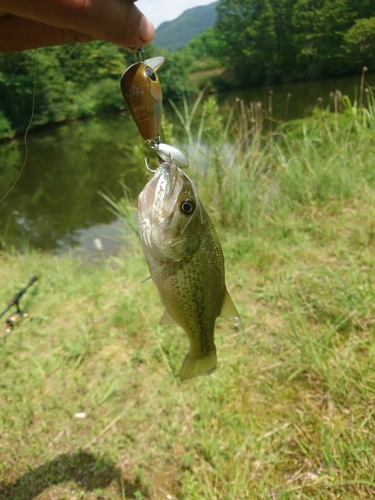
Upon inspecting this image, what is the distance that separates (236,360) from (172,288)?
5.47 ft

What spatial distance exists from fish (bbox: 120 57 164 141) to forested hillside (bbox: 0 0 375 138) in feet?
68.3

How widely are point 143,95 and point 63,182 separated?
17.7 meters

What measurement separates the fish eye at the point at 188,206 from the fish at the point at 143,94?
261 millimetres

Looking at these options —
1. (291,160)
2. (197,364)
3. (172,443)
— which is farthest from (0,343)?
(291,160)

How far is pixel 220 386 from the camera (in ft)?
8.66

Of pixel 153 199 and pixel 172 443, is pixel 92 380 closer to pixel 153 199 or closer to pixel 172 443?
pixel 172 443

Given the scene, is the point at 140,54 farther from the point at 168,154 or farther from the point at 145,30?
the point at 168,154

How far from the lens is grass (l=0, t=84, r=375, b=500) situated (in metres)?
2.13

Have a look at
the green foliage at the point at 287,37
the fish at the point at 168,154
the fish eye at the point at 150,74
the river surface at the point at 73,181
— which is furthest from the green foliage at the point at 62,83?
the fish at the point at 168,154

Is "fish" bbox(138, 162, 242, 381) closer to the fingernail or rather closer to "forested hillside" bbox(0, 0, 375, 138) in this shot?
the fingernail

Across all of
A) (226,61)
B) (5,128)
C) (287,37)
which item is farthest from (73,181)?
(226,61)

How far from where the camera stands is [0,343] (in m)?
3.43

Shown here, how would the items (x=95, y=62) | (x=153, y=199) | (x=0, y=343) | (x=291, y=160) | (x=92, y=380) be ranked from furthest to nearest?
(x=95, y=62)
(x=291, y=160)
(x=0, y=343)
(x=92, y=380)
(x=153, y=199)

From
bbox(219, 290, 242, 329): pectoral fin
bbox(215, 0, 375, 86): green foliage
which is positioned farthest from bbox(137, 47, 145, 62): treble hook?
bbox(215, 0, 375, 86): green foliage
